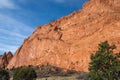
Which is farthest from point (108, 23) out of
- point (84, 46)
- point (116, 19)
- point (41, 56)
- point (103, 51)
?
point (103, 51)

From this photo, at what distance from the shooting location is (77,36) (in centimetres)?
14825

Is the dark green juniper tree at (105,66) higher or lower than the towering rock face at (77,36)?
lower

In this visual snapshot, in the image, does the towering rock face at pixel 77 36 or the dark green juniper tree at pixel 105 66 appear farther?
the towering rock face at pixel 77 36

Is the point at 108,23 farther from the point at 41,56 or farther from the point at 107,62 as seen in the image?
the point at 107,62

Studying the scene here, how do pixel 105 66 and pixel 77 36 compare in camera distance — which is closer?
pixel 105 66

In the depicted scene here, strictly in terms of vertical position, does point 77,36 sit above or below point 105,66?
above

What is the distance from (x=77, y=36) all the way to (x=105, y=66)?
115 m

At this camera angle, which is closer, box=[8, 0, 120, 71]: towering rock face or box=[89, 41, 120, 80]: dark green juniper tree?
box=[89, 41, 120, 80]: dark green juniper tree

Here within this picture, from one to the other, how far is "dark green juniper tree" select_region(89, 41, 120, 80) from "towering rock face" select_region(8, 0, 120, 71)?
89.2 m

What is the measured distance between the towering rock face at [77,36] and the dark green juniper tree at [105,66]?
8919 centimetres

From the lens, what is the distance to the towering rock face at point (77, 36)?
13288 centimetres

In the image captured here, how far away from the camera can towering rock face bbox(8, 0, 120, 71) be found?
132875 millimetres

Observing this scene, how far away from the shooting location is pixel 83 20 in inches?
5837

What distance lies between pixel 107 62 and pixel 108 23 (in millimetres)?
102523
